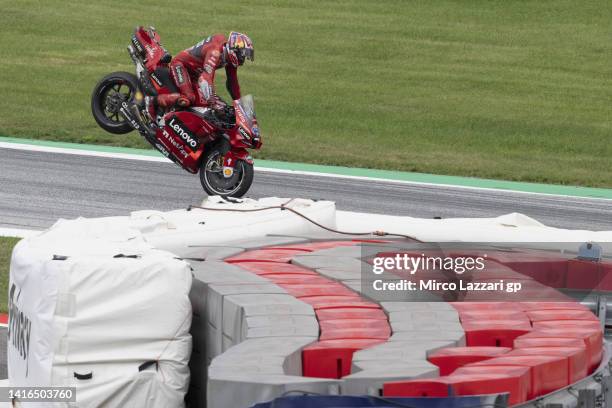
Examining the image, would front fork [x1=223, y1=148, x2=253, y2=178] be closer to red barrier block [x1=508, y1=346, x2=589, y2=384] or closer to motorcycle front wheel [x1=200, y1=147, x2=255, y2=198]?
motorcycle front wheel [x1=200, y1=147, x2=255, y2=198]

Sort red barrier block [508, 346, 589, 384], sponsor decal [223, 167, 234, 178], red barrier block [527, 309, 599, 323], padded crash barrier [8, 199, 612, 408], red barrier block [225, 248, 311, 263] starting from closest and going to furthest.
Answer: padded crash barrier [8, 199, 612, 408] < red barrier block [508, 346, 589, 384] < red barrier block [527, 309, 599, 323] < red barrier block [225, 248, 311, 263] < sponsor decal [223, 167, 234, 178]

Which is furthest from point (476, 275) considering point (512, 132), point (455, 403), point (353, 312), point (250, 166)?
point (512, 132)

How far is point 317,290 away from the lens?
279 inches

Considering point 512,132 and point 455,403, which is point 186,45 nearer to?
point 512,132

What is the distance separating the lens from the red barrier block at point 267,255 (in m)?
7.83

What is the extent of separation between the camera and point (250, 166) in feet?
50.5

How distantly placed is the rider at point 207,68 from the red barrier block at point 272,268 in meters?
7.99

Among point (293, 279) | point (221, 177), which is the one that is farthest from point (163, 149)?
point (293, 279)

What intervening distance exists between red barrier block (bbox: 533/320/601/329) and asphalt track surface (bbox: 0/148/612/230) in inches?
347

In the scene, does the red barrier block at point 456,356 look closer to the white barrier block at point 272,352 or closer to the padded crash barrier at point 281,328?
the padded crash barrier at point 281,328

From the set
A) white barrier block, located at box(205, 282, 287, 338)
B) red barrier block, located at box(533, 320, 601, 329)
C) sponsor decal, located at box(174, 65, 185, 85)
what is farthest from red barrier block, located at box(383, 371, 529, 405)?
→ sponsor decal, located at box(174, 65, 185, 85)

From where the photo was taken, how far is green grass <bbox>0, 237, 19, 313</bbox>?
10.9 m

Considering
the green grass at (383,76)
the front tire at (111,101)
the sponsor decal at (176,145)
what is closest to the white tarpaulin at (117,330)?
the sponsor decal at (176,145)

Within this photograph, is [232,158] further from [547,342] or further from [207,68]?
[547,342]
